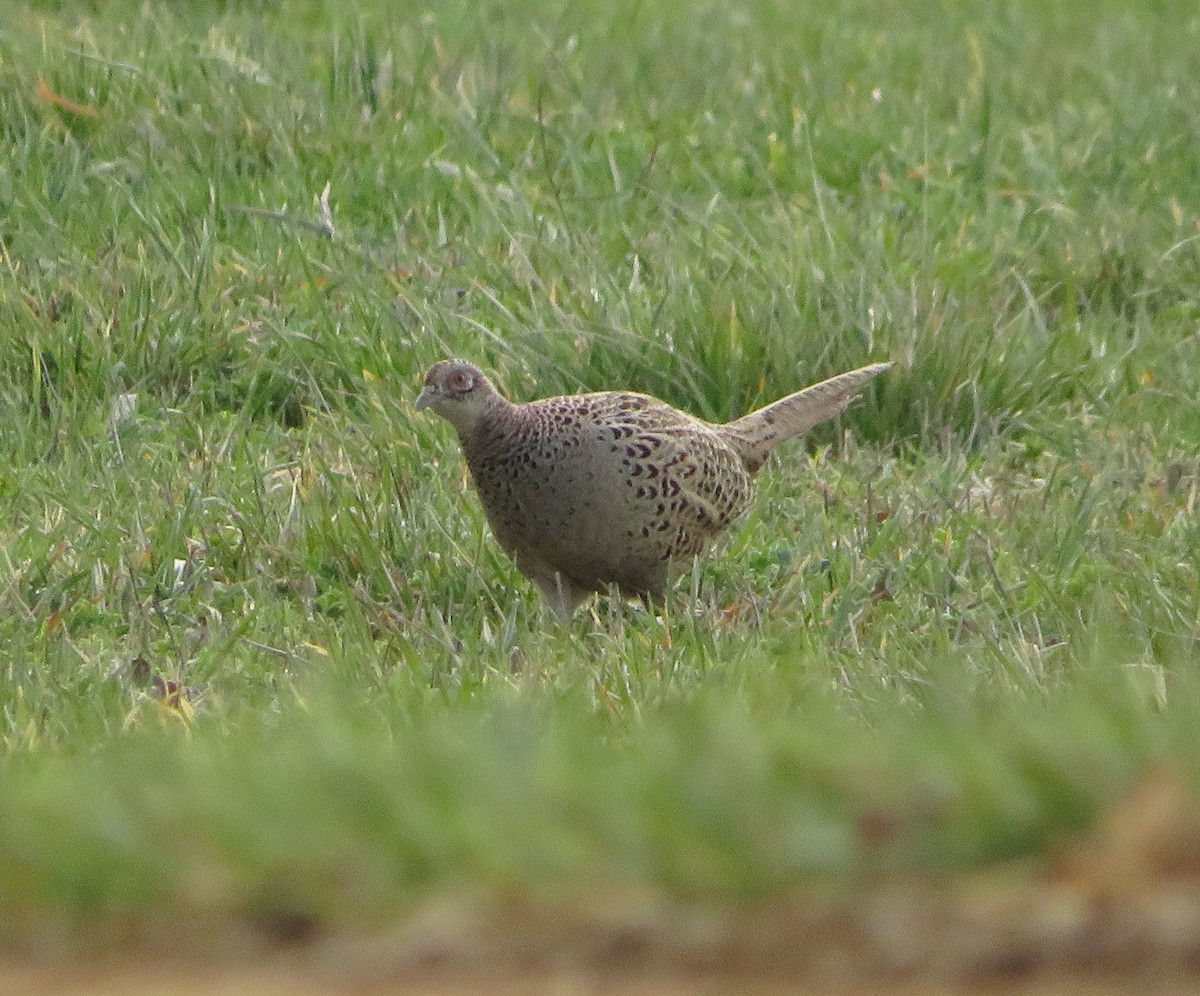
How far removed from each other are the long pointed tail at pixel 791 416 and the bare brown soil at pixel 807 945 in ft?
12.4

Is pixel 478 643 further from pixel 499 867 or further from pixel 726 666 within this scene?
pixel 499 867

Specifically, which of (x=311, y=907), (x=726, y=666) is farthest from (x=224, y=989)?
(x=726, y=666)

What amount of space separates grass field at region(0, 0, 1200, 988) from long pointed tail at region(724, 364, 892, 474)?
16cm

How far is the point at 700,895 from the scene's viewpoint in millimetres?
2535

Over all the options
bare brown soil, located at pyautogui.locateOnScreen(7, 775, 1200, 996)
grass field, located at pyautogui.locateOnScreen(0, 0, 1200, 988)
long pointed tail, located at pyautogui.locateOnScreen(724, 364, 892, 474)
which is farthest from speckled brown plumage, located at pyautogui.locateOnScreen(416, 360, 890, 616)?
bare brown soil, located at pyautogui.locateOnScreen(7, 775, 1200, 996)

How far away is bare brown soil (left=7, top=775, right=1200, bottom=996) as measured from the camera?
239 centimetres

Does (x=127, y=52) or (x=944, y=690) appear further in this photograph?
(x=127, y=52)

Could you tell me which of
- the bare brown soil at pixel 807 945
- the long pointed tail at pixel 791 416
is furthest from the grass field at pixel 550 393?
the long pointed tail at pixel 791 416

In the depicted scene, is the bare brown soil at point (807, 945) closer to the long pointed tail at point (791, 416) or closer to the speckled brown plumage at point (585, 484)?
the speckled brown plumage at point (585, 484)

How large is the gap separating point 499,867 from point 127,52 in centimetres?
649

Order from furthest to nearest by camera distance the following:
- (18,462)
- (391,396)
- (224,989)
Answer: (391,396) < (18,462) < (224,989)

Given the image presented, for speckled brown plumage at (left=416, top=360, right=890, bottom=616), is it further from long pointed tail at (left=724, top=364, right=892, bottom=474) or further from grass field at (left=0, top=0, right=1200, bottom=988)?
long pointed tail at (left=724, top=364, right=892, bottom=474)

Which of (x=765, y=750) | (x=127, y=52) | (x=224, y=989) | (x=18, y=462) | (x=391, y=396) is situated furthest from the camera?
(x=127, y=52)

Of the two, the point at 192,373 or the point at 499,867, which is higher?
the point at 499,867
